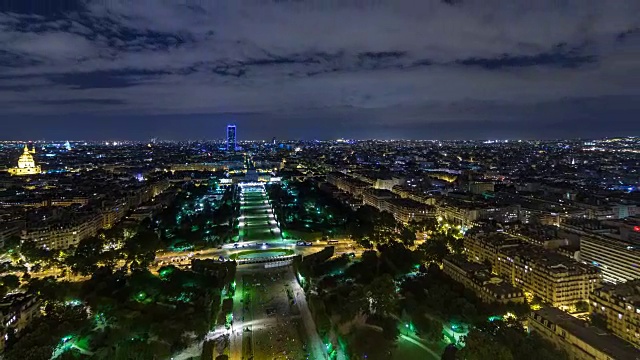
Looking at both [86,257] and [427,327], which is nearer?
[427,327]

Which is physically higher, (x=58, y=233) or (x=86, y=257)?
(x=58, y=233)

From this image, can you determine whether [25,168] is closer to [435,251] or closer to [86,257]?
[86,257]

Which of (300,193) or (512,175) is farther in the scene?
(512,175)

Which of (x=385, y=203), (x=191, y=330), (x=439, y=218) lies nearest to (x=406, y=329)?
(x=191, y=330)

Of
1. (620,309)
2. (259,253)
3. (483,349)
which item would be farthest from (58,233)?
(620,309)

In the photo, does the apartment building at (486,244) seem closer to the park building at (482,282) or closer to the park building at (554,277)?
the park building at (554,277)

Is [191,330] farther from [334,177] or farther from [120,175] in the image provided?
[120,175]

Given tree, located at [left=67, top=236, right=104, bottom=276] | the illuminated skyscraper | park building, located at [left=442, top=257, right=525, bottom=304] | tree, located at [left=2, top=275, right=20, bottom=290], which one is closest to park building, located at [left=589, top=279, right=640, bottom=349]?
park building, located at [left=442, top=257, right=525, bottom=304]
